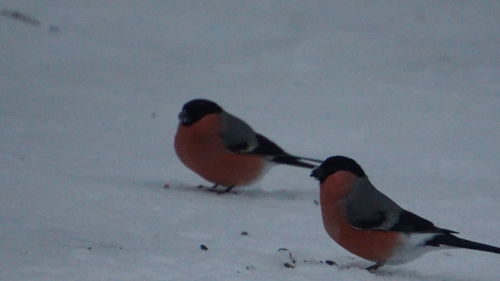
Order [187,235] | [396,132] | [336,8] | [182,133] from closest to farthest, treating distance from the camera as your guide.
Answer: [187,235] → [182,133] → [396,132] → [336,8]

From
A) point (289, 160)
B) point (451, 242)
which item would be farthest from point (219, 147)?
point (451, 242)

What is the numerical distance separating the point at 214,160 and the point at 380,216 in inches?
102

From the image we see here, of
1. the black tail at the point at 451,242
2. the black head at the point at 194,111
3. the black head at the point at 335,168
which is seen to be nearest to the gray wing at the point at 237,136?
the black head at the point at 194,111

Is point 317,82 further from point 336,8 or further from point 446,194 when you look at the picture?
point 446,194

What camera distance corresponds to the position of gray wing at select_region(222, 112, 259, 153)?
887 centimetres

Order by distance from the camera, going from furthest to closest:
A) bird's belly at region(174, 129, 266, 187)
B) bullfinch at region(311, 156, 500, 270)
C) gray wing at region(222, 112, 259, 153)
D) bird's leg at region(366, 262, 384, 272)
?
gray wing at region(222, 112, 259, 153), bird's belly at region(174, 129, 266, 187), bird's leg at region(366, 262, 384, 272), bullfinch at region(311, 156, 500, 270)

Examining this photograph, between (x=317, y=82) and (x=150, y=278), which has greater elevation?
(x=317, y=82)

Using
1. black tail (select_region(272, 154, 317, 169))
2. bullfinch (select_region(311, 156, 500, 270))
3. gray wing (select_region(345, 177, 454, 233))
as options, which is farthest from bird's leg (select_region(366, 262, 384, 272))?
black tail (select_region(272, 154, 317, 169))

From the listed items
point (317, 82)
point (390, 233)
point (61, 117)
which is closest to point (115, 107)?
point (61, 117)

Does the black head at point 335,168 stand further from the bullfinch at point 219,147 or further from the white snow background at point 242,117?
the bullfinch at point 219,147

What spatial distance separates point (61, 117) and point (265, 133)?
2222 millimetres

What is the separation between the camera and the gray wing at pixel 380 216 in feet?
20.8

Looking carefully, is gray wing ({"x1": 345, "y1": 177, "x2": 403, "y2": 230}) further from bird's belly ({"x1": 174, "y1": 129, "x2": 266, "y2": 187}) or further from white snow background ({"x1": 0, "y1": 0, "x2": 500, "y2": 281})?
A: bird's belly ({"x1": 174, "y1": 129, "x2": 266, "y2": 187})

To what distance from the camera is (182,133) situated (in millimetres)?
8797
